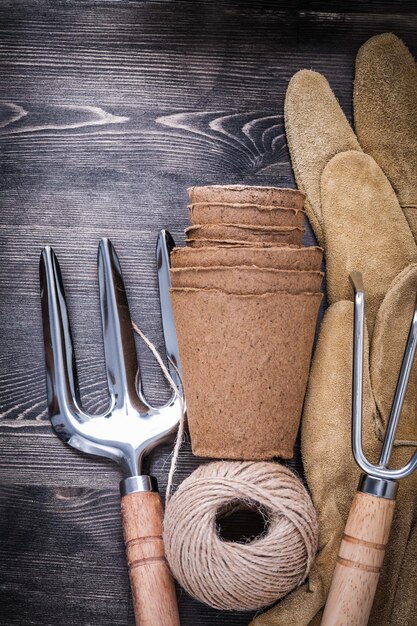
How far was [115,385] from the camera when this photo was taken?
1029 mm

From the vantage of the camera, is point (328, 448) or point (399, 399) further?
point (328, 448)

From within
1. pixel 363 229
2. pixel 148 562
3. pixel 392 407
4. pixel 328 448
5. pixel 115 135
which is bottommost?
pixel 148 562

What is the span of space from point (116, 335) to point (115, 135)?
1.03ft

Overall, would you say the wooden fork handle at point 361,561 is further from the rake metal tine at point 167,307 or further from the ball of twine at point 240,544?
the rake metal tine at point 167,307

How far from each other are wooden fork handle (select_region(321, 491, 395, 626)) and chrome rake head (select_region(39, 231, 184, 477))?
0.97 ft

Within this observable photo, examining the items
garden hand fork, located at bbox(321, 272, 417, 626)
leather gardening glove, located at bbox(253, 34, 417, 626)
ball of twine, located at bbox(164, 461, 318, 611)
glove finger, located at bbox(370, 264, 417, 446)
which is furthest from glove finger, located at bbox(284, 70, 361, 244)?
ball of twine, located at bbox(164, 461, 318, 611)

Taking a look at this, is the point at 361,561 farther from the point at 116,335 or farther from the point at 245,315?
the point at 116,335

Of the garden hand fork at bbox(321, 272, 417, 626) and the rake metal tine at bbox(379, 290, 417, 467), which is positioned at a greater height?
the rake metal tine at bbox(379, 290, 417, 467)

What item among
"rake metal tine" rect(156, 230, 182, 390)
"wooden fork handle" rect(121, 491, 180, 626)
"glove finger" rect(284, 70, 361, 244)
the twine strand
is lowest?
"wooden fork handle" rect(121, 491, 180, 626)

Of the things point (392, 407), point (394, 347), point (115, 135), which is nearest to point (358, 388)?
point (392, 407)

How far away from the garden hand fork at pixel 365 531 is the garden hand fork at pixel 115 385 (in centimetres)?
26

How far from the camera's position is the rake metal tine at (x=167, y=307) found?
1035 millimetres

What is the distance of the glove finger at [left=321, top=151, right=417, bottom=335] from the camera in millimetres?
Result: 1027

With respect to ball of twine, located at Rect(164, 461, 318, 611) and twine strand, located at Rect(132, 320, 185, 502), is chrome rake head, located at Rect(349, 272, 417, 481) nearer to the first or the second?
ball of twine, located at Rect(164, 461, 318, 611)
